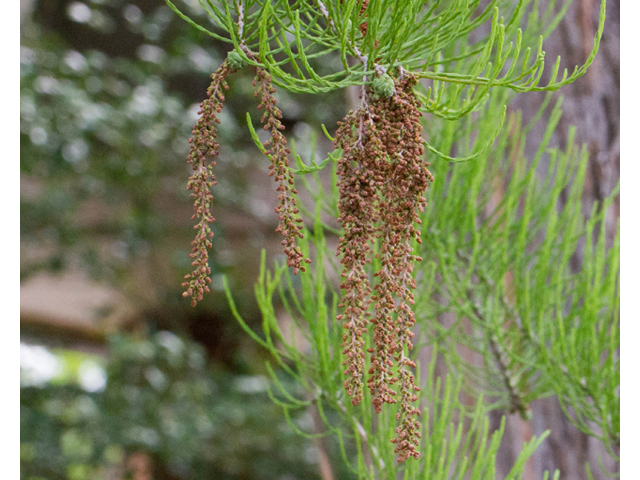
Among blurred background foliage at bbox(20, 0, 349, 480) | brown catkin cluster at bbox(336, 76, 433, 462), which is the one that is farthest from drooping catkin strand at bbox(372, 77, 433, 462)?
blurred background foliage at bbox(20, 0, 349, 480)

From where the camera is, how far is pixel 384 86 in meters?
0.21

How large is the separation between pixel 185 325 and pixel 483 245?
1.35 metres

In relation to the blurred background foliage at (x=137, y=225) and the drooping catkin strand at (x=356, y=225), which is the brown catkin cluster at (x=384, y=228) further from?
the blurred background foliage at (x=137, y=225)

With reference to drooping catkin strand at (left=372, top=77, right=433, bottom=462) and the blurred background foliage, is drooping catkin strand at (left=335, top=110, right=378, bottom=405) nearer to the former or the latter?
drooping catkin strand at (left=372, top=77, right=433, bottom=462)

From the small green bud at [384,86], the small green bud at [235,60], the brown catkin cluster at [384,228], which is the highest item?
the small green bud at [235,60]

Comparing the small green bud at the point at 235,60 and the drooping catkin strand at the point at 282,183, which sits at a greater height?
the small green bud at the point at 235,60

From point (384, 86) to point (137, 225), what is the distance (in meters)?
1.08

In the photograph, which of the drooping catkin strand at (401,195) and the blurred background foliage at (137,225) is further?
the blurred background foliage at (137,225)

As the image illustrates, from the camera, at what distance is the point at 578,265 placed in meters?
0.80

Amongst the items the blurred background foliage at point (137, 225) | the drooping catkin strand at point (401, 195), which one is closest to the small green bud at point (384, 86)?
the drooping catkin strand at point (401, 195)

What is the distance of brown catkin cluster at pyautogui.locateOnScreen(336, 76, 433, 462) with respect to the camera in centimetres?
19

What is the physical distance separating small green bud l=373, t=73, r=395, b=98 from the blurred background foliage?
930 millimetres

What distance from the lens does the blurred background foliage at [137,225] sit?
43.8 inches

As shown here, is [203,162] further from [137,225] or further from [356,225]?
[137,225]
